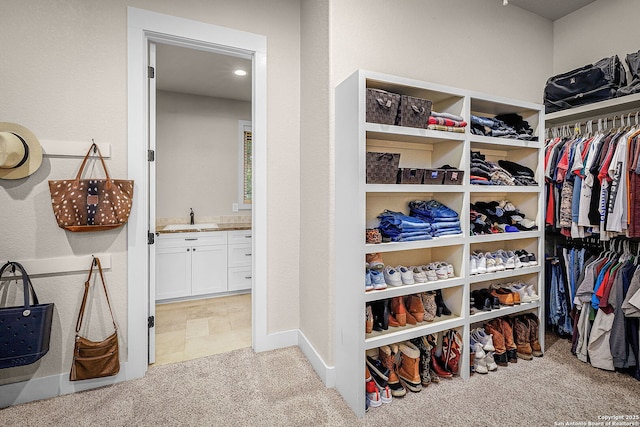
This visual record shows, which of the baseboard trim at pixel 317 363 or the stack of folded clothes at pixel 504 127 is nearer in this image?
the baseboard trim at pixel 317 363

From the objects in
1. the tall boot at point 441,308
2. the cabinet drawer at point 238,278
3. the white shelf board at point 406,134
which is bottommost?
the cabinet drawer at point 238,278

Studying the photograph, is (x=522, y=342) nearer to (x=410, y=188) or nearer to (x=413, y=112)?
(x=410, y=188)

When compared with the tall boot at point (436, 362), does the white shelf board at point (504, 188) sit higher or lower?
higher

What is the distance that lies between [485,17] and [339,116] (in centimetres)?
175

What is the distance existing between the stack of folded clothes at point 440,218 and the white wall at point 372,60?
648mm

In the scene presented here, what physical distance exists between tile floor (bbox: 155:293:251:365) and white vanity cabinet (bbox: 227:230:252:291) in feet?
0.60

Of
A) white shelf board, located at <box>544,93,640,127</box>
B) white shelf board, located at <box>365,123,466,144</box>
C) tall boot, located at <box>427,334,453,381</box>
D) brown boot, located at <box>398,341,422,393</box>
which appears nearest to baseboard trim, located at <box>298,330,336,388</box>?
brown boot, located at <box>398,341,422,393</box>

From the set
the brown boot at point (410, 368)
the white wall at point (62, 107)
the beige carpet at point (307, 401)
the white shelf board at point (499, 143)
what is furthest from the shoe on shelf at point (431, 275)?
the white wall at point (62, 107)

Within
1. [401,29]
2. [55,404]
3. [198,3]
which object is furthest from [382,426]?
[198,3]

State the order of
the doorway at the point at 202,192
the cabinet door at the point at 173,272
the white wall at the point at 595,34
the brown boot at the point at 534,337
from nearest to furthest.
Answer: the brown boot at the point at 534,337 → the white wall at the point at 595,34 → the doorway at the point at 202,192 → the cabinet door at the point at 173,272

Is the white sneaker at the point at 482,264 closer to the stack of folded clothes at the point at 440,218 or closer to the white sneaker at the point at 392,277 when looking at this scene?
the stack of folded clothes at the point at 440,218

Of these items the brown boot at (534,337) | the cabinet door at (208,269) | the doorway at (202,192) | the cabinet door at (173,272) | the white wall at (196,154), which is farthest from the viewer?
the white wall at (196,154)

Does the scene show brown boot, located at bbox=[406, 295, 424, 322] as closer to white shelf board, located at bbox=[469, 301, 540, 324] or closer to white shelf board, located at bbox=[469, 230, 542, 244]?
white shelf board, located at bbox=[469, 301, 540, 324]

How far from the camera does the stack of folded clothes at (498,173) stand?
2154 mm
